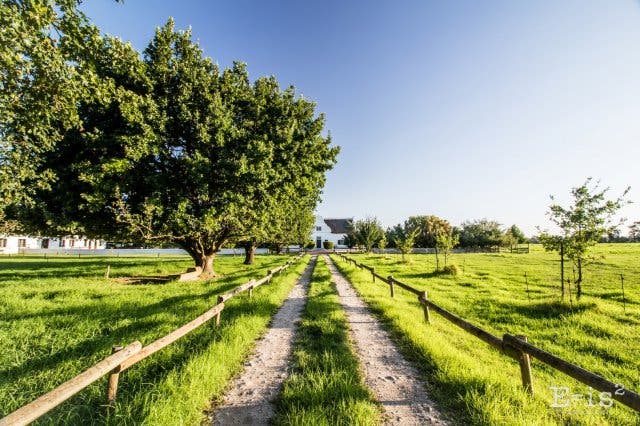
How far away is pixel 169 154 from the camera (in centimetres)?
1458

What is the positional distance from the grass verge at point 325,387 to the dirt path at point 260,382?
0.20 meters

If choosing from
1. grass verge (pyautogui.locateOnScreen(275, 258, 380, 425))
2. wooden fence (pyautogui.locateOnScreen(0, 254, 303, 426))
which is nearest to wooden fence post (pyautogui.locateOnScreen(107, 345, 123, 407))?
wooden fence (pyautogui.locateOnScreen(0, 254, 303, 426))

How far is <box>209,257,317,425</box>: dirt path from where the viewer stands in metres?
3.77

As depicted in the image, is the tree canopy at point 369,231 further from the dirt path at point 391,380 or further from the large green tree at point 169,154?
the dirt path at point 391,380

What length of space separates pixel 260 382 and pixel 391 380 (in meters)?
2.14

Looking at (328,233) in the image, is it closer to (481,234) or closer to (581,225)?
(481,234)

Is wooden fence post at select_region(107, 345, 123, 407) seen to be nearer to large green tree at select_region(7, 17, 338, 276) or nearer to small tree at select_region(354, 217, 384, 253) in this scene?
large green tree at select_region(7, 17, 338, 276)

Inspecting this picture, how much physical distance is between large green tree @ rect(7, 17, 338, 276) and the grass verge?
30.3 feet

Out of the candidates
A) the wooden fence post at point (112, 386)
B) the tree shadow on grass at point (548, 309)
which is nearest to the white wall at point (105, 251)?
the tree shadow on grass at point (548, 309)

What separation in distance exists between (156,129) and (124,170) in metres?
2.40

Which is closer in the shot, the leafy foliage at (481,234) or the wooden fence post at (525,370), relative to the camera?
the wooden fence post at (525,370)

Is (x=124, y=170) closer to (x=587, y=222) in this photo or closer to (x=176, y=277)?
(x=176, y=277)

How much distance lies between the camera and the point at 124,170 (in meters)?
12.8

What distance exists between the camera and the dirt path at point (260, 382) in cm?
377
